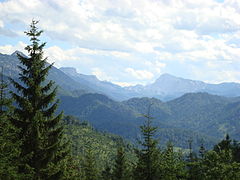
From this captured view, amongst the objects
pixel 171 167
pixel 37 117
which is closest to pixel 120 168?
pixel 171 167

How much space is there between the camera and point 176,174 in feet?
104

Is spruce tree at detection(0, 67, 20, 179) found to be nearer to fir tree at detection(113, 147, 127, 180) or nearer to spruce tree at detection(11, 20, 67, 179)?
spruce tree at detection(11, 20, 67, 179)

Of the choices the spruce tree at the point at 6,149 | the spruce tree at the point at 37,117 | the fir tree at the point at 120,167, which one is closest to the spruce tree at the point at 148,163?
the spruce tree at the point at 37,117

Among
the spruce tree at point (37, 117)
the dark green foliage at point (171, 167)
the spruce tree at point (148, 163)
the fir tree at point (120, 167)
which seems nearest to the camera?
the spruce tree at point (37, 117)

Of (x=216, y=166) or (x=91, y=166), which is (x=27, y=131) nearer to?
(x=216, y=166)

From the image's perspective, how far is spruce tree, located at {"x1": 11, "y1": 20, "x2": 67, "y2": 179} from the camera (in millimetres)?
25938

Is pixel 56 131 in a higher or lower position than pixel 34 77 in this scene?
lower

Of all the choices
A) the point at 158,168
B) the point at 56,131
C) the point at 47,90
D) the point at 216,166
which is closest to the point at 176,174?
the point at 158,168

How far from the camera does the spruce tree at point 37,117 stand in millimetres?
25938

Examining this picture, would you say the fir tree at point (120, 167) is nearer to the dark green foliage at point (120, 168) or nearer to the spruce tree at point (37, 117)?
the dark green foliage at point (120, 168)

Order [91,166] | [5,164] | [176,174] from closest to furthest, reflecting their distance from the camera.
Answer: [5,164] < [176,174] < [91,166]

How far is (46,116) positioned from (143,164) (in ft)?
42.2

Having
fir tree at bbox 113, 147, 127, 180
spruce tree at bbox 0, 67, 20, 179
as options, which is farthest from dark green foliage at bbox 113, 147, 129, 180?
spruce tree at bbox 0, 67, 20, 179

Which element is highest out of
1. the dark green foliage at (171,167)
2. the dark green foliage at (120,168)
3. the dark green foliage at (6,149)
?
the dark green foliage at (6,149)
